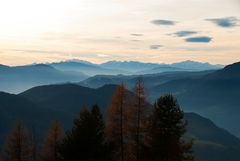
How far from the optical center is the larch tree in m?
38.8

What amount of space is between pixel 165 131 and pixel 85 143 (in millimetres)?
7145

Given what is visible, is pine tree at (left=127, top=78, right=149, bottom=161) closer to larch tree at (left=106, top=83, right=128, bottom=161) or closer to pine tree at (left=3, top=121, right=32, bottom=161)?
larch tree at (left=106, top=83, right=128, bottom=161)

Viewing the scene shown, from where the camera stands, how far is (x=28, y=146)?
51.6 m

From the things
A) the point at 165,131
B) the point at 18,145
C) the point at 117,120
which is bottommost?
the point at 18,145

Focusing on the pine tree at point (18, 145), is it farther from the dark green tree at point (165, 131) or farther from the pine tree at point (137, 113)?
the dark green tree at point (165, 131)

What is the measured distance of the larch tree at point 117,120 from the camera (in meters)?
38.8

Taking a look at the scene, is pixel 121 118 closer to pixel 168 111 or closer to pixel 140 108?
pixel 140 108

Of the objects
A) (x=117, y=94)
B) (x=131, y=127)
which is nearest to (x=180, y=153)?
(x=131, y=127)

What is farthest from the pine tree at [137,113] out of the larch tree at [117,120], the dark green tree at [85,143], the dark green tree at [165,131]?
the dark green tree at [85,143]

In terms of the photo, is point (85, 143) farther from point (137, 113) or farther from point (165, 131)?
point (137, 113)

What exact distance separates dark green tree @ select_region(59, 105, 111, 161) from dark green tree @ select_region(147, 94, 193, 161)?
451 cm

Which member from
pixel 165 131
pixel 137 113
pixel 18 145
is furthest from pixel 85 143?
pixel 18 145

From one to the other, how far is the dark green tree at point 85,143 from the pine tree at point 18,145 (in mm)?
19834

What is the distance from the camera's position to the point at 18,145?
51000 mm
